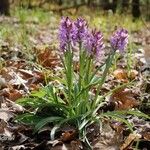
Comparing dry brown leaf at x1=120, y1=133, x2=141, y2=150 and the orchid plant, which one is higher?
the orchid plant

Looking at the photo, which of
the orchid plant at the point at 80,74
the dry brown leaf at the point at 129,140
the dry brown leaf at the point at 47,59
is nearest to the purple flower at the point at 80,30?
the orchid plant at the point at 80,74

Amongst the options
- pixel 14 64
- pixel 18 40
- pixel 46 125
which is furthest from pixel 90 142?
pixel 18 40

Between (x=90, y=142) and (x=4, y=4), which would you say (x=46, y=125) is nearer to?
(x=90, y=142)

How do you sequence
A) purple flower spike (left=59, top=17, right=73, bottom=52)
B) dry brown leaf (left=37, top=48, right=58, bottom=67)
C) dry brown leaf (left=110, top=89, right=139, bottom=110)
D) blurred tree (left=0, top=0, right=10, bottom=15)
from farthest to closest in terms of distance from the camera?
blurred tree (left=0, top=0, right=10, bottom=15)
dry brown leaf (left=37, top=48, right=58, bottom=67)
dry brown leaf (left=110, top=89, right=139, bottom=110)
purple flower spike (left=59, top=17, right=73, bottom=52)

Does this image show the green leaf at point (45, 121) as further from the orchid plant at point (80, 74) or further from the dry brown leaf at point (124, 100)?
the dry brown leaf at point (124, 100)

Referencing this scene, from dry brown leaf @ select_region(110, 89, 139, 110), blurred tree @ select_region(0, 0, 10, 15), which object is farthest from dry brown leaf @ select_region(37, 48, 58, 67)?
blurred tree @ select_region(0, 0, 10, 15)

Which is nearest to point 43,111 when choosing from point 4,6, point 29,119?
point 29,119

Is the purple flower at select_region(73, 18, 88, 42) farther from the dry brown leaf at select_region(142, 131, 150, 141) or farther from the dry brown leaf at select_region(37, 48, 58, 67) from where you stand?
the dry brown leaf at select_region(37, 48, 58, 67)
